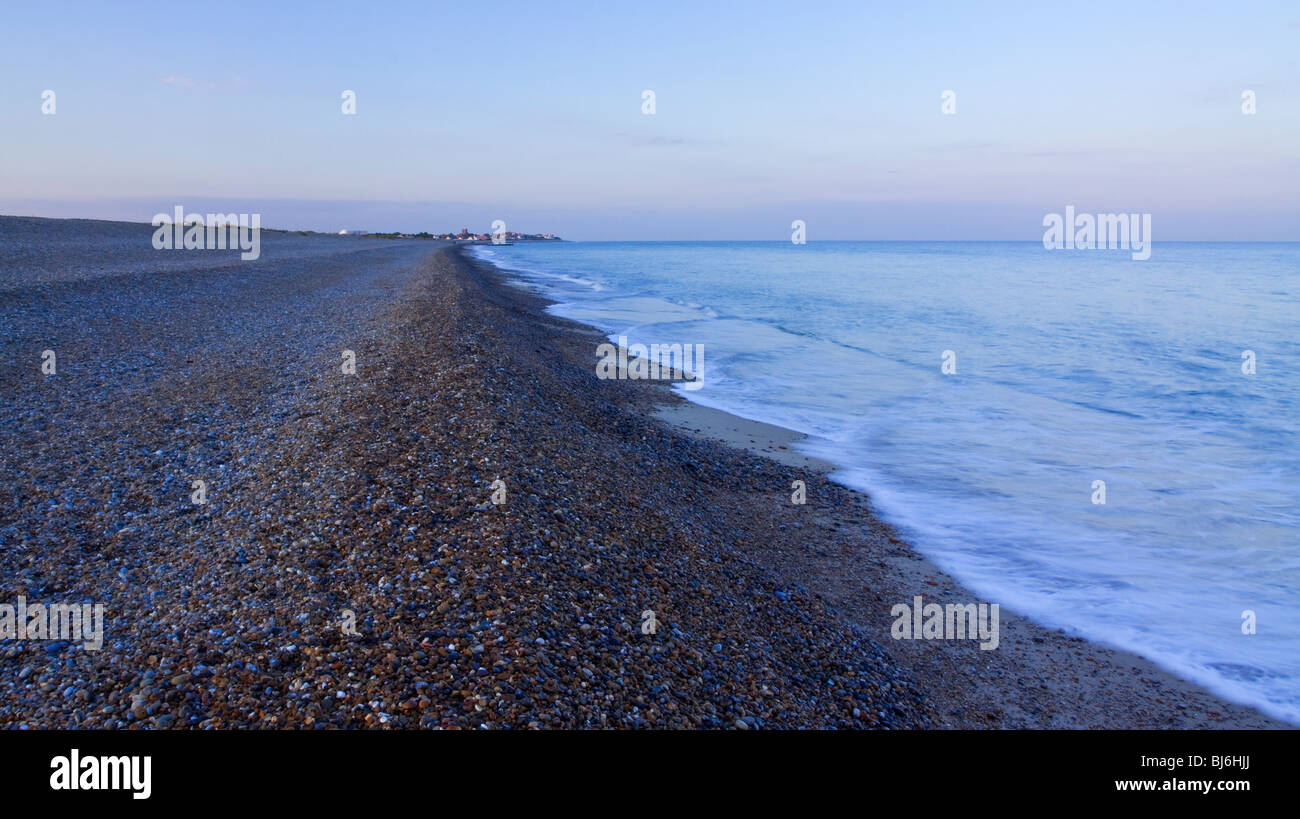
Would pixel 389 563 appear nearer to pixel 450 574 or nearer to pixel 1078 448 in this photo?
pixel 450 574

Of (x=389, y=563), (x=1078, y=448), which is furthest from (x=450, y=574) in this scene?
(x=1078, y=448)

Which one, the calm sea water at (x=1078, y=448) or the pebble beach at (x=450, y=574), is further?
the calm sea water at (x=1078, y=448)

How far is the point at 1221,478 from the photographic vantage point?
12828 millimetres

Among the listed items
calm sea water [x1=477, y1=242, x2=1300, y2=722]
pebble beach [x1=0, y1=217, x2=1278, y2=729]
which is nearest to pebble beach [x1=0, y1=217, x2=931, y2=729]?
pebble beach [x1=0, y1=217, x2=1278, y2=729]

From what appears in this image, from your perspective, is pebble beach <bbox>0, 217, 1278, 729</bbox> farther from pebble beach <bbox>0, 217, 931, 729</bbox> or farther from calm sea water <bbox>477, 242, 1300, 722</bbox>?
calm sea water <bbox>477, 242, 1300, 722</bbox>

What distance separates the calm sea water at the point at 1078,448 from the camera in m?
8.02

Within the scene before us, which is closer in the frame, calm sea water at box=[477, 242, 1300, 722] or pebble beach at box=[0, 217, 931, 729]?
pebble beach at box=[0, 217, 931, 729]

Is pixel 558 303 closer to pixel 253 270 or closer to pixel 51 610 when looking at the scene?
pixel 253 270

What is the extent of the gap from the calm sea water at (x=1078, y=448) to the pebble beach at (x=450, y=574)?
1.00 meters

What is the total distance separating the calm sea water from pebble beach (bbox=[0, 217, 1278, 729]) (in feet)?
3.29

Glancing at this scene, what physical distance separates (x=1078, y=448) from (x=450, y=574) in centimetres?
1358

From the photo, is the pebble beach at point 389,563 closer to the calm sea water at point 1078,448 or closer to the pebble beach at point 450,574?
the pebble beach at point 450,574

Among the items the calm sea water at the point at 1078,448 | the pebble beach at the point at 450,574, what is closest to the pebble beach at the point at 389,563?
the pebble beach at the point at 450,574

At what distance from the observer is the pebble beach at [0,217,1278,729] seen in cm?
446
